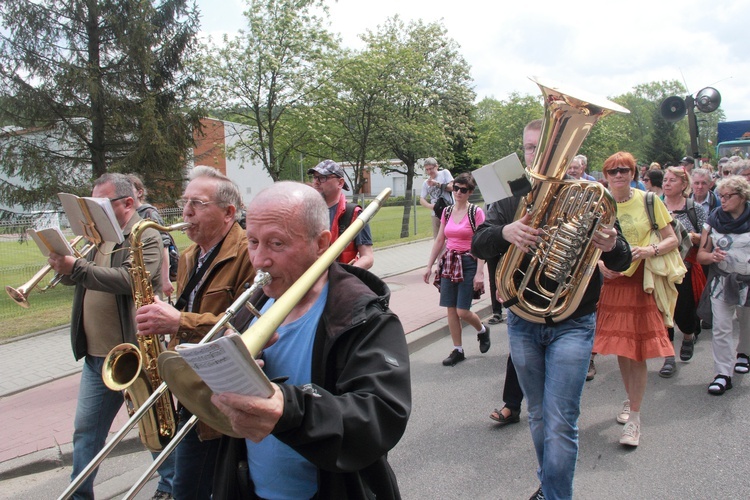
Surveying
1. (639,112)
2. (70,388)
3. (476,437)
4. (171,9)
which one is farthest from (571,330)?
(639,112)

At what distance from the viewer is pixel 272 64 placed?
13883 mm

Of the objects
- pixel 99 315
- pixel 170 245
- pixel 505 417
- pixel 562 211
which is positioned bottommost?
pixel 505 417

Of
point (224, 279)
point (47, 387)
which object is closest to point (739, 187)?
point (224, 279)

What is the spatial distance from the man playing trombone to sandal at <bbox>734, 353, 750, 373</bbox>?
Result: 486 cm

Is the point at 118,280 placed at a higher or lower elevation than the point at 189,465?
higher

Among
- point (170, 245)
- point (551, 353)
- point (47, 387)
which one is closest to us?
point (551, 353)

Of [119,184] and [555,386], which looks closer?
[555,386]

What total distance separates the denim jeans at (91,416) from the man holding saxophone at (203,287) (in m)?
0.73

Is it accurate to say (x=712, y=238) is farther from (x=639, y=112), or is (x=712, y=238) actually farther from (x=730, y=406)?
(x=639, y=112)

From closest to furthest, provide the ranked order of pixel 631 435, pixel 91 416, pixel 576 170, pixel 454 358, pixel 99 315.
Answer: pixel 91 416
pixel 99 315
pixel 631 435
pixel 454 358
pixel 576 170

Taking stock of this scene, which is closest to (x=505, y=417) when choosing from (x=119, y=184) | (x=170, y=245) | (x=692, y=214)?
(x=170, y=245)

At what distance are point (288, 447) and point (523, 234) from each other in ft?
5.30

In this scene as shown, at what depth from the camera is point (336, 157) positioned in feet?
64.2

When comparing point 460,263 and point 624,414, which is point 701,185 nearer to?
point 460,263
